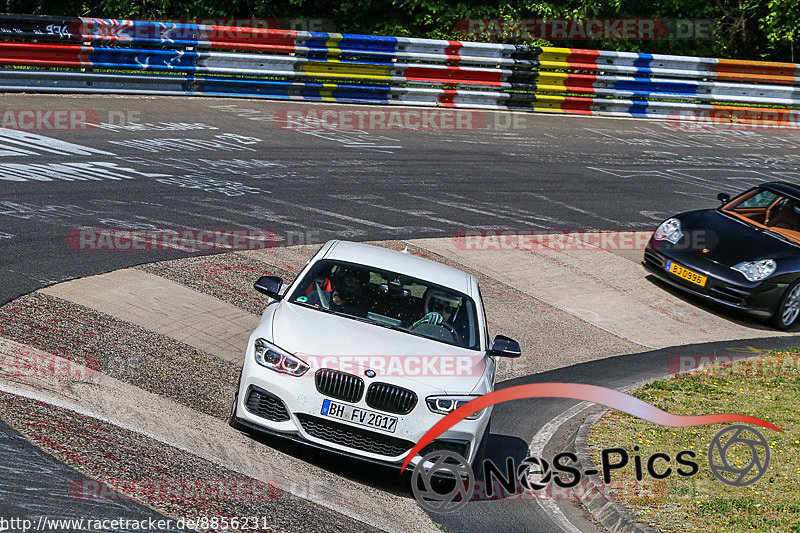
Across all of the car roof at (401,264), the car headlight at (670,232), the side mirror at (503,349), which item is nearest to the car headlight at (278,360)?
the car roof at (401,264)

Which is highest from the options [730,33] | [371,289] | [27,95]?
[730,33]

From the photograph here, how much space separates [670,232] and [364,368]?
8.22m

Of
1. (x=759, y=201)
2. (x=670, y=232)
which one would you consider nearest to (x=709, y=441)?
(x=670, y=232)

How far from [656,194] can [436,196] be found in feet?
16.2

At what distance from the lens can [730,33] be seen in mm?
27156

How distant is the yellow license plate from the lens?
517 inches

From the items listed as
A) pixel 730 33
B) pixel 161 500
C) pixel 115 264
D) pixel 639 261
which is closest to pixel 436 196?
pixel 639 261

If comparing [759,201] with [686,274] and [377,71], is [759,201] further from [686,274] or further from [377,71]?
[377,71]

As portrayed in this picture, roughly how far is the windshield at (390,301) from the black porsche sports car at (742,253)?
6149mm

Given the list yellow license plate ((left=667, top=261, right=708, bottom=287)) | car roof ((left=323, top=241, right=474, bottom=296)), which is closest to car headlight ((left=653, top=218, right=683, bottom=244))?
yellow license plate ((left=667, top=261, right=708, bottom=287))

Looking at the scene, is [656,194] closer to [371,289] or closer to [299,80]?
[299,80]

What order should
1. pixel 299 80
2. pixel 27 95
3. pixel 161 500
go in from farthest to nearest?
pixel 299 80
pixel 27 95
pixel 161 500

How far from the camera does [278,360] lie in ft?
22.8

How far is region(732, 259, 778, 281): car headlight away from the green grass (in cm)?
149
